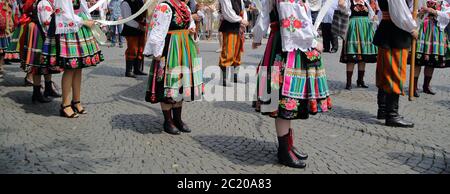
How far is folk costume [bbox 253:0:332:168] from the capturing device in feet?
11.8

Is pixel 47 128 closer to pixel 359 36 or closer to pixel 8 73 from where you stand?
pixel 8 73

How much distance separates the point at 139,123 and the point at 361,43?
14.0ft

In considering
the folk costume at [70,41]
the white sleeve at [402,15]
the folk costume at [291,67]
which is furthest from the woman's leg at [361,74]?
the folk costume at [70,41]

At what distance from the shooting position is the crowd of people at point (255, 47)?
3723 millimetres

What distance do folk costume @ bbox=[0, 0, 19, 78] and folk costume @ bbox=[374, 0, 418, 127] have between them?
6.18 metres

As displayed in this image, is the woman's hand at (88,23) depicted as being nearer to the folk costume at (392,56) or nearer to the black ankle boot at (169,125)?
the black ankle boot at (169,125)

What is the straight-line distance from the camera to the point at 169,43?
4852mm

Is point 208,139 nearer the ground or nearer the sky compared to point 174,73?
nearer the ground

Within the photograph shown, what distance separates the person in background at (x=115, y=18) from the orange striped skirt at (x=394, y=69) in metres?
10.1

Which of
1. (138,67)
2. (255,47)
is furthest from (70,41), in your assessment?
(138,67)

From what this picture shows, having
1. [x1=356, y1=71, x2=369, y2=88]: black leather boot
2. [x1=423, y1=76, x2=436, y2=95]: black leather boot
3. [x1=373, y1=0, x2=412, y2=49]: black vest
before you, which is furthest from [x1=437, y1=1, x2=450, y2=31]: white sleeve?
[x1=373, y1=0, x2=412, y2=49]: black vest

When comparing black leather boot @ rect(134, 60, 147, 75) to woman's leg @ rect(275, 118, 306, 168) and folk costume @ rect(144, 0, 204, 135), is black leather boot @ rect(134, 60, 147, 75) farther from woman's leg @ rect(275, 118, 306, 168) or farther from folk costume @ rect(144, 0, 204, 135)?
woman's leg @ rect(275, 118, 306, 168)

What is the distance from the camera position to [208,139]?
493 cm

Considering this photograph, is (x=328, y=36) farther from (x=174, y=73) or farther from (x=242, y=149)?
(x=242, y=149)
